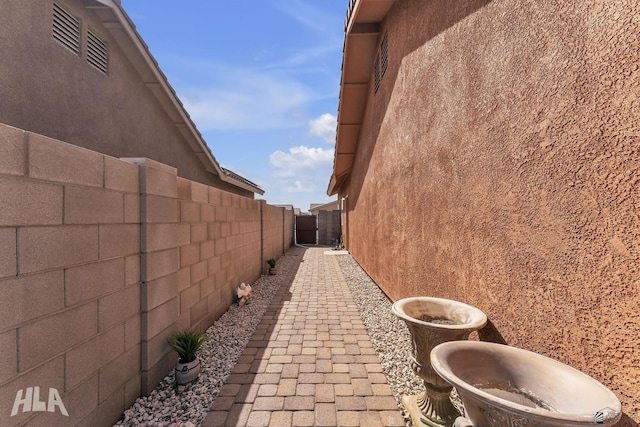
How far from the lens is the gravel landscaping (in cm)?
232

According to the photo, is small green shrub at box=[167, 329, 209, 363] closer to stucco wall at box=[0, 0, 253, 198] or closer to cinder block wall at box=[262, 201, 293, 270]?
stucco wall at box=[0, 0, 253, 198]

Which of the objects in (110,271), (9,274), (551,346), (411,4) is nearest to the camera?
(9,274)

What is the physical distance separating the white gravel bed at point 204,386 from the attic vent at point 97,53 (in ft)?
16.9

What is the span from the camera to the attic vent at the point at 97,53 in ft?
15.6

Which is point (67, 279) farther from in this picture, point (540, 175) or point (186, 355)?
point (540, 175)

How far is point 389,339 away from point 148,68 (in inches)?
288

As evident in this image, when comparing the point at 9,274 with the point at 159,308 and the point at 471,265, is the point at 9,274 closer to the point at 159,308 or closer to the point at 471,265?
the point at 159,308

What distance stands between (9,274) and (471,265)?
11.0 feet

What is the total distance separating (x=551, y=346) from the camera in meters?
1.70

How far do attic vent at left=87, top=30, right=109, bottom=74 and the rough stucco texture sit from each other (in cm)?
574

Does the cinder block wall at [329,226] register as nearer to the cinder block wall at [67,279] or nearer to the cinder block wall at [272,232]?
the cinder block wall at [272,232]

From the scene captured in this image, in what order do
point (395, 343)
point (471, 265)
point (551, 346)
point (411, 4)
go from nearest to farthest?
point (551, 346) < point (471, 265) < point (395, 343) < point (411, 4)

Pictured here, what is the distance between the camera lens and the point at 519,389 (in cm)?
158

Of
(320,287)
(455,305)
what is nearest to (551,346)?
(455,305)
